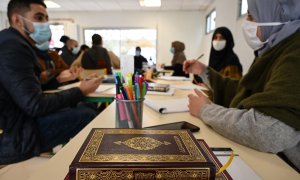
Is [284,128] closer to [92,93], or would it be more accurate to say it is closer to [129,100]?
[129,100]

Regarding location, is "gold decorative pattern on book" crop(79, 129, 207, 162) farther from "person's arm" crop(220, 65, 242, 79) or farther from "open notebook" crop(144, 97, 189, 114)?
"person's arm" crop(220, 65, 242, 79)

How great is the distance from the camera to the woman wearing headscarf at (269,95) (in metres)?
0.52

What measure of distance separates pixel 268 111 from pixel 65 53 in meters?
4.19

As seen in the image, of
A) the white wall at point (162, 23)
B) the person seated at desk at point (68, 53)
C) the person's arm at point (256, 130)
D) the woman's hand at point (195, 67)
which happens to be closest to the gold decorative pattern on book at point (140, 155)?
the person's arm at point (256, 130)

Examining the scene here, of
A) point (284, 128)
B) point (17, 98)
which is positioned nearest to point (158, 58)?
point (17, 98)

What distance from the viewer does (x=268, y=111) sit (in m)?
0.53

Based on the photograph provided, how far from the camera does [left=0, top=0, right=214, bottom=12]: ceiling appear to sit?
548 cm

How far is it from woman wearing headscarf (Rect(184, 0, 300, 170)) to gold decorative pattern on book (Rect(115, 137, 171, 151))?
29 centimetres

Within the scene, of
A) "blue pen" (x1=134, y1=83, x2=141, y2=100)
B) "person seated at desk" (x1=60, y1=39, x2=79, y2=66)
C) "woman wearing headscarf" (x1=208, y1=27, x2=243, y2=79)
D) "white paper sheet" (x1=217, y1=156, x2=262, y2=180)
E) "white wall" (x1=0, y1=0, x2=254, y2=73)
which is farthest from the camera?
"white wall" (x1=0, y1=0, x2=254, y2=73)

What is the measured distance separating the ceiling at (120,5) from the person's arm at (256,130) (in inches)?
213

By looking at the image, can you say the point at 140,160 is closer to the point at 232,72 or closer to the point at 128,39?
the point at 232,72

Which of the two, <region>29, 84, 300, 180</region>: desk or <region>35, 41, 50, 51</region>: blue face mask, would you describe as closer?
<region>29, 84, 300, 180</region>: desk

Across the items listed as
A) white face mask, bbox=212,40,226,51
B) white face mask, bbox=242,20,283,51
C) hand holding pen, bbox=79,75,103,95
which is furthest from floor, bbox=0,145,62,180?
white face mask, bbox=212,40,226,51

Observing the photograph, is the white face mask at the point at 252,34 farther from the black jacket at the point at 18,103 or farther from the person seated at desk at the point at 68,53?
the person seated at desk at the point at 68,53
